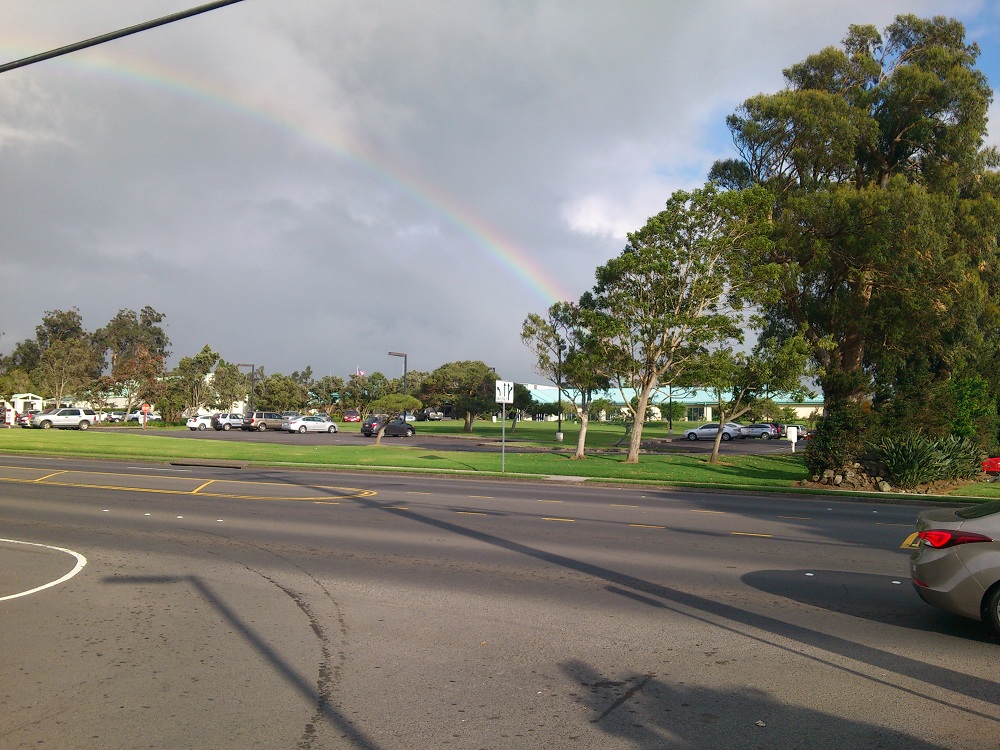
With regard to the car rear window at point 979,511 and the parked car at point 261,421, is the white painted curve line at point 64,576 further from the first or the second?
the parked car at point 261,421

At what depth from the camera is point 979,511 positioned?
747 cm

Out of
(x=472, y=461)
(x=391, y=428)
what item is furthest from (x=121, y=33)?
(x=391, y=428)

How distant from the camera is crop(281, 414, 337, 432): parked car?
65.7 m

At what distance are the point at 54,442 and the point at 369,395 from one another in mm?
53862

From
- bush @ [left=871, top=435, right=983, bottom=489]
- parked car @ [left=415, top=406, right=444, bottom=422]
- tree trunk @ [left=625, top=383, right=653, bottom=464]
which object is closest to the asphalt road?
bush @ [left=871, top=435, right=983, bottom=489]

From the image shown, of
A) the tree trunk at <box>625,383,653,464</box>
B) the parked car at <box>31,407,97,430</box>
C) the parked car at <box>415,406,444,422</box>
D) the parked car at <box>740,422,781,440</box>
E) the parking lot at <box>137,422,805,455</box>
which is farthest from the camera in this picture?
the parked car at <box>415,406,444,422</box>

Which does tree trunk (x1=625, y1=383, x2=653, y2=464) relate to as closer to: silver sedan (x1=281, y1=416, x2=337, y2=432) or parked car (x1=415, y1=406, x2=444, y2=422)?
silver sedan (x1=281, y1=416, x2=337, y2=432)

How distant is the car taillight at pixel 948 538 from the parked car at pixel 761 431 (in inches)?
2566

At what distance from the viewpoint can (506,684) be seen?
595cm

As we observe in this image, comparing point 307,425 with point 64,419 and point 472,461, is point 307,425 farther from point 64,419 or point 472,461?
point 472,461

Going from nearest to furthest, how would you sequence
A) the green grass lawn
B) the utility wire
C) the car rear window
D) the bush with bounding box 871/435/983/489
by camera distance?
the car rear window < the utility wire < the bush with bounding box 871/435/983/489 < the green grass lawn

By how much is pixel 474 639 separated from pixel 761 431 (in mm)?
69275

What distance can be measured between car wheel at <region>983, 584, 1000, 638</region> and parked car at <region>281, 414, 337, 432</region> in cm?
6233

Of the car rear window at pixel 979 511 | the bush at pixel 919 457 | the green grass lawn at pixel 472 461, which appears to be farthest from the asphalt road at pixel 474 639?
the green grass lawn at pixel 472 461
